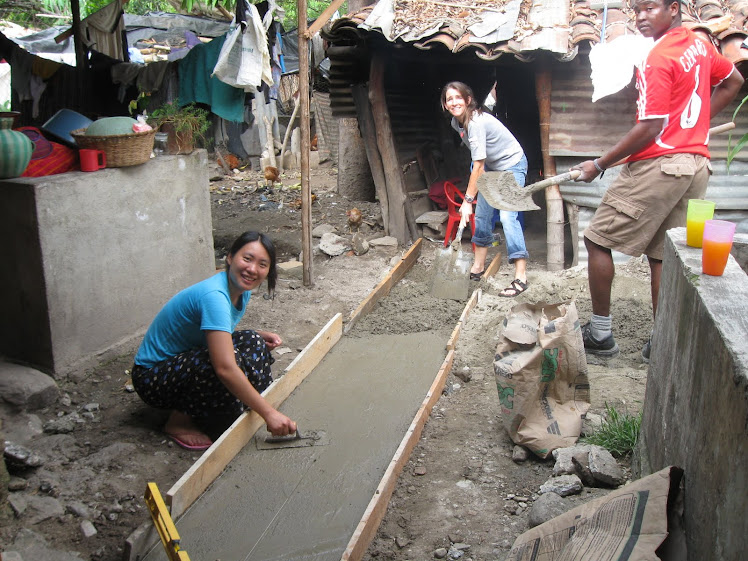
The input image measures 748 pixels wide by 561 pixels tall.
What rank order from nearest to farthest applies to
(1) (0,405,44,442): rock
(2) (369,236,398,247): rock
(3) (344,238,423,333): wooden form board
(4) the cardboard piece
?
(4) the cardboard piece
(1) (0,405,44,442): rock
(3) (344,238,423,333): wooden form board
(2) (369,236,398,247): rock

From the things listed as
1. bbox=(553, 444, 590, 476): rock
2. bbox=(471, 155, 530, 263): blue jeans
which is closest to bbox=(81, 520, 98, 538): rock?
bbox=(553, 444, 590, 476): rock

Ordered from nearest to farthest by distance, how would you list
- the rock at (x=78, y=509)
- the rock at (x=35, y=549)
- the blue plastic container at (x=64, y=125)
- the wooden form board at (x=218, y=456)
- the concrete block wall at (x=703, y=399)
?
1. the concrete block wall at (x=703, y=399)
2. the rock at (x=35, y=549)
3. the wooden form board at (x=218, y=456)
4. the rock at (x=78, y=509)
5. the blue plastic container at (x=64, y=125)

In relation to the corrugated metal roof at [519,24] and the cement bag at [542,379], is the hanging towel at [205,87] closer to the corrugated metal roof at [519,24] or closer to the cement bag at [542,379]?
the corrugated metal roof at [519,24]

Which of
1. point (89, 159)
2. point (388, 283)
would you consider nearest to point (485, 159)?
point (388, 283)

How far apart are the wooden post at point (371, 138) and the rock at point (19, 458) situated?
4.76 meters

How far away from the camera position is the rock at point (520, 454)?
125 inches

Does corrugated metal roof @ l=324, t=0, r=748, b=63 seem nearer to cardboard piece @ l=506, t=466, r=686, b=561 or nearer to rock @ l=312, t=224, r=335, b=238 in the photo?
rock @ l=312, t=224, r=335, b=238

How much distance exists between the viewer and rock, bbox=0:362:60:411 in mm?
3600

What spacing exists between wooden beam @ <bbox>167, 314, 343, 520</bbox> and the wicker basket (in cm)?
172

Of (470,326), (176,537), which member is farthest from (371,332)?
(176,537)

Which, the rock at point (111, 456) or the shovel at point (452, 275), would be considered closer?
the rock at point (111, 456)

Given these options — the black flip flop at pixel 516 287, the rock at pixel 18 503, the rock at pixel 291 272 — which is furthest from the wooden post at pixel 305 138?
the rock at pixel 18 503

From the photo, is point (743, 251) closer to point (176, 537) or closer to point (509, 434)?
point (509, 434)

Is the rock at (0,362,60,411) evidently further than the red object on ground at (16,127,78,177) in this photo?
No
